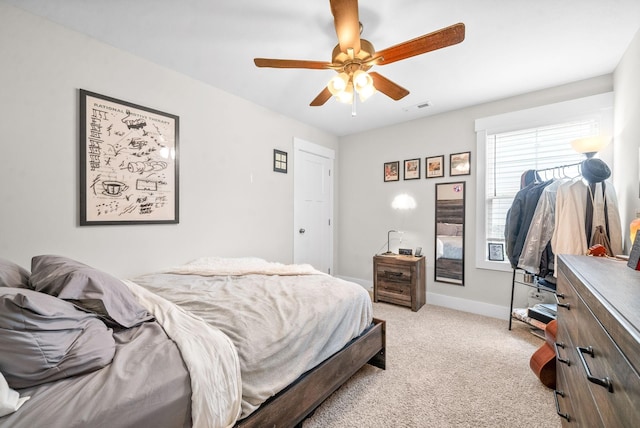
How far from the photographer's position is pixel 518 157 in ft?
10.00

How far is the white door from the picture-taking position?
388cm

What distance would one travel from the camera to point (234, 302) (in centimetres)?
159

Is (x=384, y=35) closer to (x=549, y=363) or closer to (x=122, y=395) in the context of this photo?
(x=122, y=395)

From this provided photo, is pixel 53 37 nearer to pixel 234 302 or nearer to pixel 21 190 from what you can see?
pixel 21 190

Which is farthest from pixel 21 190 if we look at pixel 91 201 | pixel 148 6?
pixel 148 6

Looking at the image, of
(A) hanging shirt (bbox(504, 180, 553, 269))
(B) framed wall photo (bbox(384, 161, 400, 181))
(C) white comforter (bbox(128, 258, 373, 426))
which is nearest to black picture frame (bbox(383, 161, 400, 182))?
(B) framed wall photo (bbox(384, 161, 400, 181))

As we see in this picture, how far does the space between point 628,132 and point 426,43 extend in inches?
76.3

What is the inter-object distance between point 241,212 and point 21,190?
175cm

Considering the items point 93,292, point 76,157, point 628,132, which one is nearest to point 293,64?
point 93,292

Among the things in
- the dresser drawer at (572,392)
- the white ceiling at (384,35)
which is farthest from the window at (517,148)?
the dresser drawer at (572,392)

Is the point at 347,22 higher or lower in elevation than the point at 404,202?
higher

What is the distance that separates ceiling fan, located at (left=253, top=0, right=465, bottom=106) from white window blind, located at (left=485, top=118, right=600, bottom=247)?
73.9 inches

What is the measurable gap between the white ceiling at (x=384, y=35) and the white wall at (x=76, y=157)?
0.57 ft

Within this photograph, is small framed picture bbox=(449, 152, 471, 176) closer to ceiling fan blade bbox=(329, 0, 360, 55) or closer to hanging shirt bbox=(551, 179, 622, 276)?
hanging shirt bbox=(551, 179, 622, 276)
